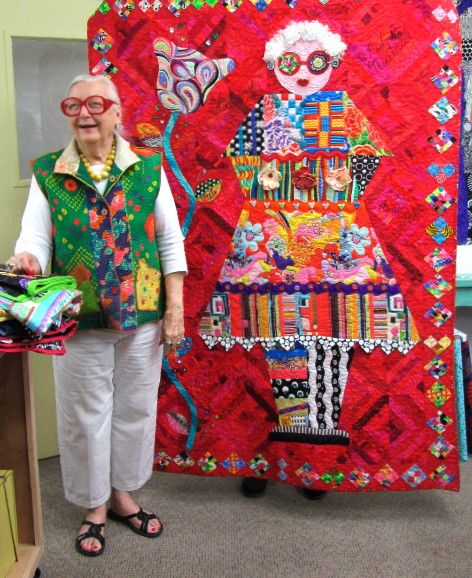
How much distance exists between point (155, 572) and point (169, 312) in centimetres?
87

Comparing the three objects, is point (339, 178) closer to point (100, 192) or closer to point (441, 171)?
point (441, 171)

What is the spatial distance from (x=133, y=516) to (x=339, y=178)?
146 centimetres

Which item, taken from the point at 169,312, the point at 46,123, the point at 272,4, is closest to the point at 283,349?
the point at 169,312

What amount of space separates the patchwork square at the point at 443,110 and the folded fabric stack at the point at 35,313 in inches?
54.8

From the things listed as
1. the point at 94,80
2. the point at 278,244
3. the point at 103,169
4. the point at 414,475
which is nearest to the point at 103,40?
the point at 94,80

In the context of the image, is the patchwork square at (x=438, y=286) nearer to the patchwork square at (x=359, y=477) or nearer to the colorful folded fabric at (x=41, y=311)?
the patchwork square at (x=359, y=477)

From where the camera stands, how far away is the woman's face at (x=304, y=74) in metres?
2.25

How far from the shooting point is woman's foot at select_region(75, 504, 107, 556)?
7.34ft

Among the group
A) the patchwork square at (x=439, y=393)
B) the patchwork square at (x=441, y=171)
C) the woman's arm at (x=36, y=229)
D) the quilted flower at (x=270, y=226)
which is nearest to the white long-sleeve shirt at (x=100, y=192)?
the woman's arm at (x=36, y=229)

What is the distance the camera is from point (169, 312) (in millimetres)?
2164

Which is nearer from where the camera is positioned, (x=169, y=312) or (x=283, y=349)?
(x=169, y=312)

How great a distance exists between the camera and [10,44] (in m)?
2.57

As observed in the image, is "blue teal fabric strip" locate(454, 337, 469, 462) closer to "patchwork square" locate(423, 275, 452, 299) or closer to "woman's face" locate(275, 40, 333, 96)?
"patchwork square" locate(423, 275, 452, 299)

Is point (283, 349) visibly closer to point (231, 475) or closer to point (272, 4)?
point (231, 475)
